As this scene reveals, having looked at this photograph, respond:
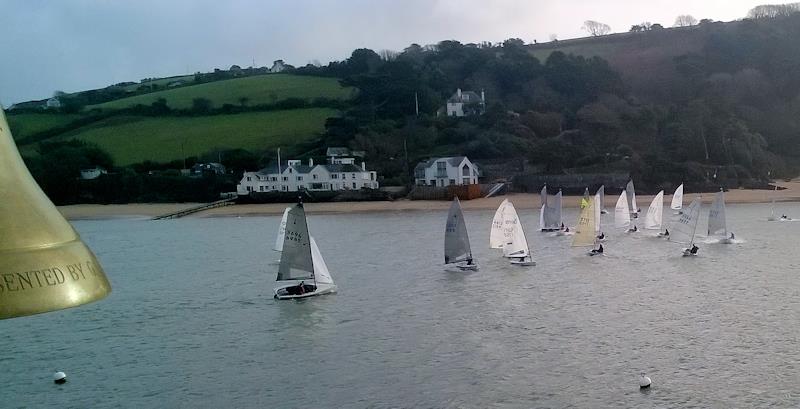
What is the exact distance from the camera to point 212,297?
107 feet

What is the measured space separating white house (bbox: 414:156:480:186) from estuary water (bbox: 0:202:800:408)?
37415 mm

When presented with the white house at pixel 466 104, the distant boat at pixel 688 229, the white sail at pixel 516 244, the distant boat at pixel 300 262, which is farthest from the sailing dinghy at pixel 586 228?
the white house at pixel 466 104

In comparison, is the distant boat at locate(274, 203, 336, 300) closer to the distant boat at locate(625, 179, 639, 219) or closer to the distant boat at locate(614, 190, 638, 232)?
the distant boat at locate(614, 190, 638, 232)

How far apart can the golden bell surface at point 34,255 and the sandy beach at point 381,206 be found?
69.6m

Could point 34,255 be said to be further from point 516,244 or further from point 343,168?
point 343,168

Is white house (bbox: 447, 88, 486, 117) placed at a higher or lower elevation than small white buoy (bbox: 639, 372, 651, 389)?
higher

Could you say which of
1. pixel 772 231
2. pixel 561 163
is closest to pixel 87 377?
pixel 772 231

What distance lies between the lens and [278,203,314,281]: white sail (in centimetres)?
2975

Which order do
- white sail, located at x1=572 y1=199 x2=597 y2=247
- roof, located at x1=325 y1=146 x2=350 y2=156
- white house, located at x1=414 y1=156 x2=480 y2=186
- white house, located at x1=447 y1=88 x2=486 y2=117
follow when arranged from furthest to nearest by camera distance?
white house, located at x1=447 y1=88 x2=486 y2=117 → roof, located at x1=325 y1=146 x2=350 y2=156 → white house, located at x1=414 y1=156 x2=480 y2=186 → white sail, located at x1=572 y1=199 x2=597 y2=247

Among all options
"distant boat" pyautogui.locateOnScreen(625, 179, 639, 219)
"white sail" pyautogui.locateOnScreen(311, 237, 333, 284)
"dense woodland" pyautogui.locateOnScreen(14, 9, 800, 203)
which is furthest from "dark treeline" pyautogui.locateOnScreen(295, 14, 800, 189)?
"white sail" pyautogui.locateOnScreen(311, 237, 333, 284)

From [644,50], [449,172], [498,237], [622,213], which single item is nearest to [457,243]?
[498,237]

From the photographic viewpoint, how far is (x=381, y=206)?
3007 inches

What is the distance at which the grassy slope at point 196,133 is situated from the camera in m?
101

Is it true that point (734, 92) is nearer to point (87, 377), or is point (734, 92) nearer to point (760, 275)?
point (760, 275)
